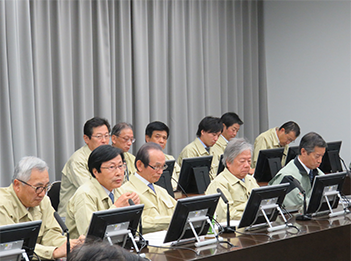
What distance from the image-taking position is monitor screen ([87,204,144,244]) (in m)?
2.32

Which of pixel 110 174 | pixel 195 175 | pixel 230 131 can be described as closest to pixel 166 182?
pixel 195 175

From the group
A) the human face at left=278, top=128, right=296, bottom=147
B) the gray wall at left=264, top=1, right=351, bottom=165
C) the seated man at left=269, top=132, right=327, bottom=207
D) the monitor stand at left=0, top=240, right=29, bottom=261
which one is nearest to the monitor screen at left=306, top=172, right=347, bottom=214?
the seated man at left=269, top=132, right=327, bottom=207

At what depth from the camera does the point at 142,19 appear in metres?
6.11

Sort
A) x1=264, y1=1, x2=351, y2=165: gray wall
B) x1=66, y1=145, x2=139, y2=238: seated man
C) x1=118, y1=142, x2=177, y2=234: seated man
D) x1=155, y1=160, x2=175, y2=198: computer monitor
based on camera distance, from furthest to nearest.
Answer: x1=264, y1=1, x2=351, y2=165: gray wall → x1=155, y1=160, x2=175, y2=198: computer monitor → x1=118, y1=142, x2=177, y2=234: seated man → x1=66, y1=145, x2=139, y2=238: seated man

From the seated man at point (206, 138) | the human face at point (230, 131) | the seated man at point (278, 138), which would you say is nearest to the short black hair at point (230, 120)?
the human face at point (230, 131)

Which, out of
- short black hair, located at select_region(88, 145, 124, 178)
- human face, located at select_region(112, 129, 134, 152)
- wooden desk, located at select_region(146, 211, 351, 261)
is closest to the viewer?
wooden desk, located at select_region(146, 211, 351, 261)

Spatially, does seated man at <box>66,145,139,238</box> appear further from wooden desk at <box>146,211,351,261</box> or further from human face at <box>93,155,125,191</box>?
wooden desk at <box>146,211,351,261</box>

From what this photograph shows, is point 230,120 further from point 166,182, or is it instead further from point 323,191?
point 323,191

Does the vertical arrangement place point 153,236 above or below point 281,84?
below

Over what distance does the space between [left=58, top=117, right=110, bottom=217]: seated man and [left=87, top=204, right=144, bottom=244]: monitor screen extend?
5.74 ft

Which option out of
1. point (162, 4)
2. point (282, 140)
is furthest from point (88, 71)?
point (282, 140)

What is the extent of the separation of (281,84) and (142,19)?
2.85 meters

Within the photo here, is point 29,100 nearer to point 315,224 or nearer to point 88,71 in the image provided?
point 88,71

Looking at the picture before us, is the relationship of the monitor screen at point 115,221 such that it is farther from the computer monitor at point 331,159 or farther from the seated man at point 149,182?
the computer monitor at point 331,159
